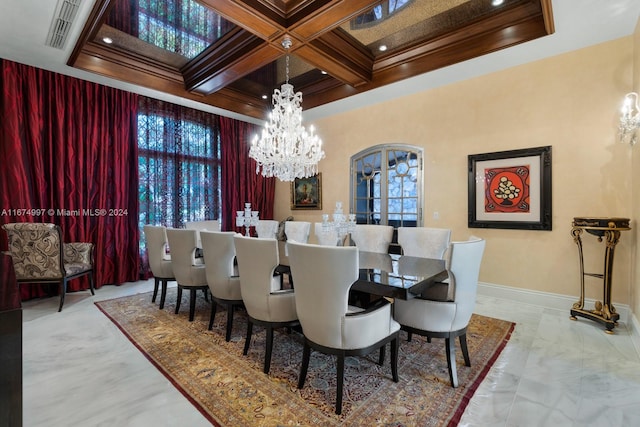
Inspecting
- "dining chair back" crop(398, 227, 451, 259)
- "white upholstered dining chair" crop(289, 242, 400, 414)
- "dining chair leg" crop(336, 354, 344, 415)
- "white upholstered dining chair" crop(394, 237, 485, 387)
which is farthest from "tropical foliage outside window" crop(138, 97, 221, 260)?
"white upholstered dining chair" crop(394, 237, 485, 387)

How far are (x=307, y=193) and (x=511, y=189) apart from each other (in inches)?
145

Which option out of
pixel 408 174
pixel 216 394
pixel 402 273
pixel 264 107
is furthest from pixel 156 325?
pixel 264 107

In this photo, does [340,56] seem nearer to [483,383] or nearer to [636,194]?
[636,194]

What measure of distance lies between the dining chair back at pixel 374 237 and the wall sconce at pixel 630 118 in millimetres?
2346

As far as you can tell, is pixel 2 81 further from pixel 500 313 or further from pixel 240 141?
pixel 500 313

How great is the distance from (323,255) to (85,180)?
4341 millimetres

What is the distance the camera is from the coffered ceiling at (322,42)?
2.91 meters

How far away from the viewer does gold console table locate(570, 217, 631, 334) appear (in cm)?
276

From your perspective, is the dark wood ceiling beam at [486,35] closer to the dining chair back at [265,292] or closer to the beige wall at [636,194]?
the beige wall at [636,194]

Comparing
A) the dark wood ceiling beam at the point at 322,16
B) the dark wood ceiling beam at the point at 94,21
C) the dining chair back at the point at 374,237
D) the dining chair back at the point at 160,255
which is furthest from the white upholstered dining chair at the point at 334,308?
the dark wood ceiling beam at the point at 94,21

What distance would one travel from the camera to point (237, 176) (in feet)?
19.6

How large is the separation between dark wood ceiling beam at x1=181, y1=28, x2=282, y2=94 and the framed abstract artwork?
3.11 metres

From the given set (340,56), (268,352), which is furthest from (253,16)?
(268,352)

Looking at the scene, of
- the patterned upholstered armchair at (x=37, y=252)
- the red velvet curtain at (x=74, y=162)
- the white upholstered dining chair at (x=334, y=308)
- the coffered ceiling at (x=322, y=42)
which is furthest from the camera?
the red velvet curtain at (x=74, y=162)
